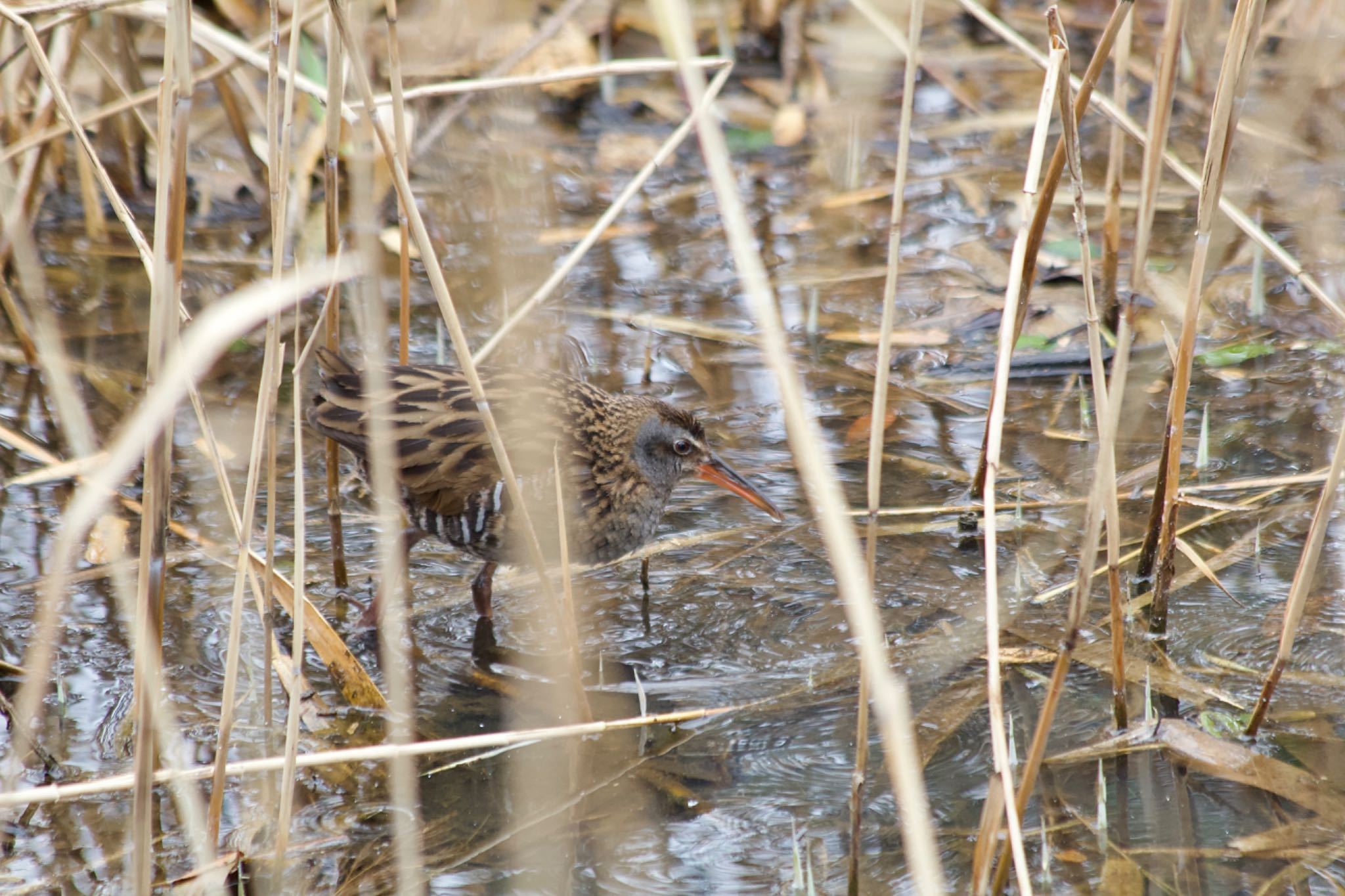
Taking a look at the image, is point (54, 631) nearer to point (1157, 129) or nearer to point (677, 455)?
point (677, 455)

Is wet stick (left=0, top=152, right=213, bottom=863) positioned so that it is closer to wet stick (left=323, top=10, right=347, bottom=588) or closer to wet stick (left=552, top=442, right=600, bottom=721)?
wet stick (left=323, top=10, right=347, bottom=588)

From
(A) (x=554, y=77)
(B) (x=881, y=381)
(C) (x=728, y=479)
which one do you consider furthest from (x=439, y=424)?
(B) (x=881, y=381)

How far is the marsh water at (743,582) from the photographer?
269cm

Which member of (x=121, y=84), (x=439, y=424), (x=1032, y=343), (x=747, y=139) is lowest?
(x=439, y=424)

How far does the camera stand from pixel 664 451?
382 cm

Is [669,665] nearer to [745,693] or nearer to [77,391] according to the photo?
[745,693]

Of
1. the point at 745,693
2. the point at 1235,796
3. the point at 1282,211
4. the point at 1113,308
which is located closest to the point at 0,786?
the point at 745,693

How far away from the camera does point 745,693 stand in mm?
3229

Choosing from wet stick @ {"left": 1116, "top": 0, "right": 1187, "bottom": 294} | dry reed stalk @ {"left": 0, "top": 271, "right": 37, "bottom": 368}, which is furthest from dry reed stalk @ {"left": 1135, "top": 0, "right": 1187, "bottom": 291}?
dry reed stalk @ {"left": 0, "top": 271, "right": 37, "bottom": 368}

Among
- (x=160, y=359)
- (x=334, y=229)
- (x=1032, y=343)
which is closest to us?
(x=160, y=359)

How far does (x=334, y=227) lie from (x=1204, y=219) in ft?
6.07

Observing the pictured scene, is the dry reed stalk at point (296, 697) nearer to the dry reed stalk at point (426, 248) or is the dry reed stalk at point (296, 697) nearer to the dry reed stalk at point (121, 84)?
the dry reed stalk at point (426, 248)

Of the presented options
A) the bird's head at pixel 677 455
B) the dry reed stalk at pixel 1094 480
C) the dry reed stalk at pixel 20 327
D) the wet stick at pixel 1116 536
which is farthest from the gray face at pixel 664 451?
the dry reed stalk at pixel 20 327

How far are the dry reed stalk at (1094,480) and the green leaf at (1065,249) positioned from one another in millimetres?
2838
